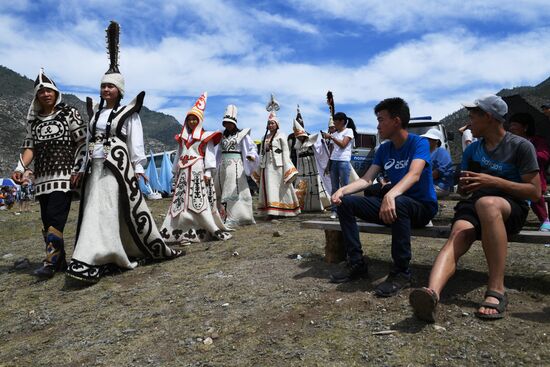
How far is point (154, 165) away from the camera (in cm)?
1805

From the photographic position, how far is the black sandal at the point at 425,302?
7.63ft

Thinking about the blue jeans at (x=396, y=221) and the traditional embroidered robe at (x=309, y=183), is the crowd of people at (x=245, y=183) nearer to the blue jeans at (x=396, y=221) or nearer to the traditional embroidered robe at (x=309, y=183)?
the blue jeans at (x=396, y=221)

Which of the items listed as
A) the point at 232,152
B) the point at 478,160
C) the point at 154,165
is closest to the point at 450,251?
the point at 478,160

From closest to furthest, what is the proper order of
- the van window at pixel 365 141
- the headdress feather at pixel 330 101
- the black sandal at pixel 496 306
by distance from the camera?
the black sandal at pixel 496 306
the headdress feather at pixel 330 101
the van window at pixel 365 141

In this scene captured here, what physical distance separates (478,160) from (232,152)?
466 cm

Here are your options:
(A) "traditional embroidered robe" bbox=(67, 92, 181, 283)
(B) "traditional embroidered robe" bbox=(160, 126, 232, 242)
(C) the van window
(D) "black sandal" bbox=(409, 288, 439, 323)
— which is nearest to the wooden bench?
(D) "black sandal" bbox=(409, 288, 439, 323)

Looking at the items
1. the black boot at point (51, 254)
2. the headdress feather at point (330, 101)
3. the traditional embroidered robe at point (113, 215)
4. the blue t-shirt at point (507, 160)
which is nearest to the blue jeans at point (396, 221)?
the blue t-shirt at point (507, 160)

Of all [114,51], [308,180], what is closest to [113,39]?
[114,51]

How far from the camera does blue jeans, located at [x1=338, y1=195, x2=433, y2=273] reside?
2.92 m

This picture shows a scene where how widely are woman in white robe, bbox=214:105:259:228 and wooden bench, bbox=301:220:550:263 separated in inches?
134

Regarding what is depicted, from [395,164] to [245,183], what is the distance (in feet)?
13.9

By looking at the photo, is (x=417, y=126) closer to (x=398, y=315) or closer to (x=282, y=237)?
(x=282, y=237)

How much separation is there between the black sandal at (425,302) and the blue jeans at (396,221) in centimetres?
56

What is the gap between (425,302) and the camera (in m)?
2.34
